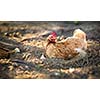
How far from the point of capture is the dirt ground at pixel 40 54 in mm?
2281

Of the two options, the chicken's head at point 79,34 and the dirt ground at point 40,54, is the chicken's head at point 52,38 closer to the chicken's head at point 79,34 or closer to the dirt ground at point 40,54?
the dirt ground at point 40,54

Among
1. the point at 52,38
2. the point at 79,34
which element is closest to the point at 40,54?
the point at 52,38

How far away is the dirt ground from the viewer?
2281 millimetres

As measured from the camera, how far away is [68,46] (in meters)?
2.31

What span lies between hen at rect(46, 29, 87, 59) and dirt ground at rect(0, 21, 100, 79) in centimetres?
4

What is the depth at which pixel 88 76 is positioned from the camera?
227cm

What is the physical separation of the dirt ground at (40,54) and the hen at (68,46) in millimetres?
43

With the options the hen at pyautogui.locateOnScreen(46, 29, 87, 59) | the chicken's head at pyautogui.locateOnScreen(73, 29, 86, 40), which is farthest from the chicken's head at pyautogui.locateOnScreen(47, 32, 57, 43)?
the chicken's head at pyautogui.locateOnScreen(73, 29, 86, 40)

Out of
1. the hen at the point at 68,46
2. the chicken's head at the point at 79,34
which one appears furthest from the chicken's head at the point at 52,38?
the chicken's head at the point at 79,34

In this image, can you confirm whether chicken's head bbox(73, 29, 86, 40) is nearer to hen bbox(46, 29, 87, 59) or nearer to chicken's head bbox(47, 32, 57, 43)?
hen bbox(46, 29, 87, 59)

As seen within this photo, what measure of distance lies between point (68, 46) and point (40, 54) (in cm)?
→ 30
